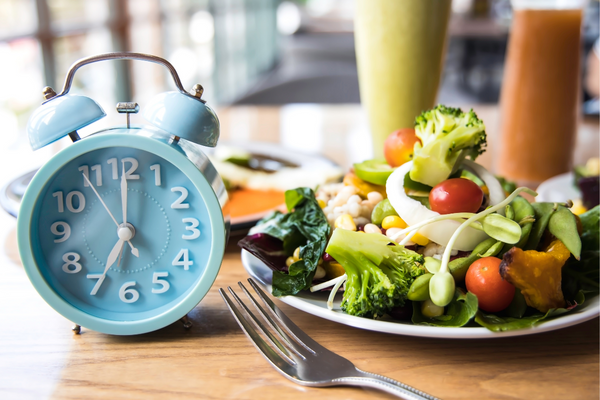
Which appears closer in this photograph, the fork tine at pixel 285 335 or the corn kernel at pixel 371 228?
the fork tine at pixel 285 335

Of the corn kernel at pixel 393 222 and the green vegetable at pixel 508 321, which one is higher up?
the corn kernel at pixel 393 222

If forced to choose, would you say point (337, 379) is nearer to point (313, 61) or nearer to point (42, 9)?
point (42, 9)

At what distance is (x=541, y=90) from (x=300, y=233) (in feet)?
3.36

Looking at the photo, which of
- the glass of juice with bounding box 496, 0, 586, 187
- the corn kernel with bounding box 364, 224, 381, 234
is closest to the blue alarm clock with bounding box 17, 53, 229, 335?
the corn kernel with bounding box 364, 224, 381, 234

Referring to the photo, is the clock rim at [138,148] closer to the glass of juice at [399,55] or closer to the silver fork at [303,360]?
the silver fork at [303,360]

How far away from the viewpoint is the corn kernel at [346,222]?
0.85 meters

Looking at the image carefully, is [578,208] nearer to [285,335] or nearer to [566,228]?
[566,228]

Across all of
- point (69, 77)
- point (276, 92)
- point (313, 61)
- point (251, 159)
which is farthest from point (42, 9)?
point (313, 61)

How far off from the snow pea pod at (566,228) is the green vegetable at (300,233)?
0.35 meters

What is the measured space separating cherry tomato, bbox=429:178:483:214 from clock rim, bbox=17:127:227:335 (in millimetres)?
336

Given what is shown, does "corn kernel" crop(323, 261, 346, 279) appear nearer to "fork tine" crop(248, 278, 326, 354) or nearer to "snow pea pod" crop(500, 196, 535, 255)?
"fork tine" crop(248, 278, 326, 354)

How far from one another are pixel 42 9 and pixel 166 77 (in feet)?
8.89

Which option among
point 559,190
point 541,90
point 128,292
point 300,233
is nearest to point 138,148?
point 128,292

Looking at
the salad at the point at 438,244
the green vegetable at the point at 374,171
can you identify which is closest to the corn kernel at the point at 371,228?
the salad at the point at 438,244
